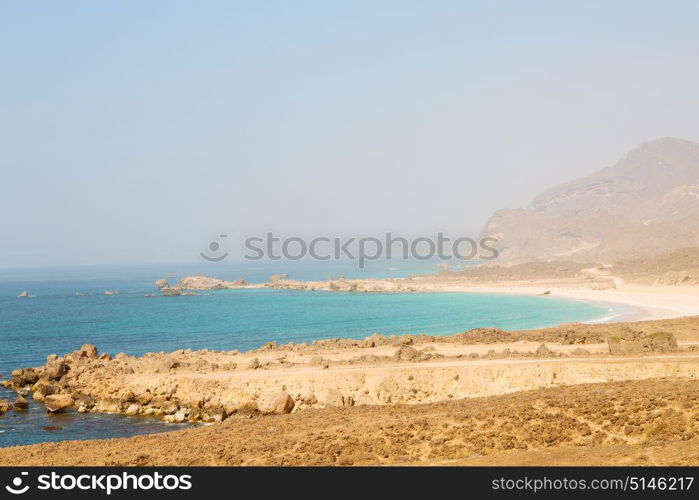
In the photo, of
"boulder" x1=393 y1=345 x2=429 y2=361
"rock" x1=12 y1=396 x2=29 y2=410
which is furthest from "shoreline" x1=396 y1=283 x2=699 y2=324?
"rock" x1=12 y1=396 x2=29 y2=410

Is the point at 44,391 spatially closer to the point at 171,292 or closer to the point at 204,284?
the point at 171,292

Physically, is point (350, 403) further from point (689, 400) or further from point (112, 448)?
point (689, 400)

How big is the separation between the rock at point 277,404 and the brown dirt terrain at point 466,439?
5.89m

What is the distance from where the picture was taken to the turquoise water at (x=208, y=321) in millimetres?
29594

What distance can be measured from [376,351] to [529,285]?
81577mm

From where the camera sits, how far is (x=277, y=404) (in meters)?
28.2

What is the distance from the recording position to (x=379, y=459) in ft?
57.5

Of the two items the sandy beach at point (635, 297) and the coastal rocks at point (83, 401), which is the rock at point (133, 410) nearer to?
the coastal rocks at point (83, 401)

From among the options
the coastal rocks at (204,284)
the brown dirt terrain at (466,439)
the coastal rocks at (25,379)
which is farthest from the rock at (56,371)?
the coastal rocks at (204,284)

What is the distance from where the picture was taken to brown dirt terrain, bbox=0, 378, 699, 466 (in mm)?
17016

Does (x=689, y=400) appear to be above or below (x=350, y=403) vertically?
above

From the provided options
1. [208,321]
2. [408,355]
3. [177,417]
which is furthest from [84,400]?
[208,321]
